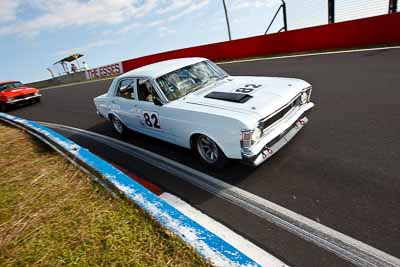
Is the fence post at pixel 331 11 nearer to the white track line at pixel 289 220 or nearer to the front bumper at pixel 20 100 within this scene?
the white track line at pixel 289 220

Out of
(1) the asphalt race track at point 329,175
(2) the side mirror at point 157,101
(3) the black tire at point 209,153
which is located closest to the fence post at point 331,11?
(1) the asphalt race track at point 329,175

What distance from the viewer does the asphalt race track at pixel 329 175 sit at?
2480 millimetres

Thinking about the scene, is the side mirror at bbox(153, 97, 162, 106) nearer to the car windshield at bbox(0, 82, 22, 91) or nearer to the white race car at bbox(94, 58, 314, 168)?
the white race car at bbox(94, 58, 314, 168)

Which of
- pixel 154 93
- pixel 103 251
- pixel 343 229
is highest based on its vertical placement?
pixel 154 93

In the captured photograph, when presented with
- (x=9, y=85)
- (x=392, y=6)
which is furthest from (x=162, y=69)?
(x=9, y=85)

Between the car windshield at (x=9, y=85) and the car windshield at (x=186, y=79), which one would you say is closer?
the car windshield at (x=186, y=79)

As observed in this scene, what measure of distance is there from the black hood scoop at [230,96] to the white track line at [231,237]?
1.46m

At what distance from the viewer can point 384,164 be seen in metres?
3.33

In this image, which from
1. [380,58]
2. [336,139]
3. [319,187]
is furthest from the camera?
[380,58]

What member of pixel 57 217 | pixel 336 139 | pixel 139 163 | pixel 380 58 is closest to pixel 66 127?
pixel 139 163

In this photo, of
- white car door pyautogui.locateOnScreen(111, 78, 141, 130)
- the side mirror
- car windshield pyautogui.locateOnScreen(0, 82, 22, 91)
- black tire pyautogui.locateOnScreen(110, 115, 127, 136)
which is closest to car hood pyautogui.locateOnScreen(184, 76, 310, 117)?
the side mirror

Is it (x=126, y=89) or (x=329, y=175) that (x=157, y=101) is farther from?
(x=329, y=175)

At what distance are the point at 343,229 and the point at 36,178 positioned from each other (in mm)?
3822

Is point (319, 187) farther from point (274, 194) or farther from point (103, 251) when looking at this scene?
point (103, 251)
